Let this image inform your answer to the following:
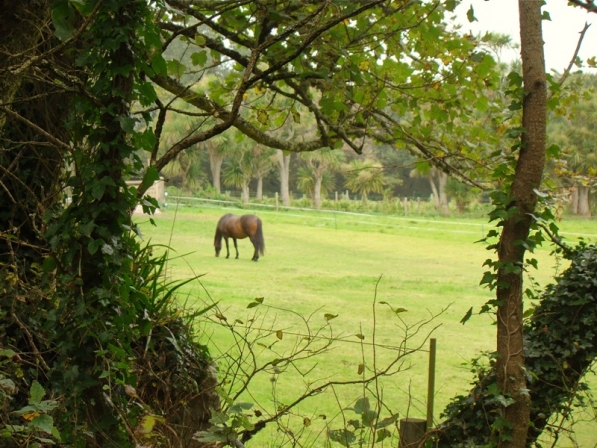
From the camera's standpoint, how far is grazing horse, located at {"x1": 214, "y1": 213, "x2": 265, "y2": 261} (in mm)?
12312

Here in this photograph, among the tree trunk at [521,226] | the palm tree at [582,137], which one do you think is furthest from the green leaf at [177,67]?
the palm tree at [582,137]

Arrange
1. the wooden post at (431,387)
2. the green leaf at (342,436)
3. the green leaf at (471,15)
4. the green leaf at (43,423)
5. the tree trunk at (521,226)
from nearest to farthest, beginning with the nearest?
the green leaf at (43,423) < the green leaf at (342,436) < the tree trunk at (521,226) < the wooden post at (431,387) < the green leaf at (471,15)

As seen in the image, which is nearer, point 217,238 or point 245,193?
point 217,238

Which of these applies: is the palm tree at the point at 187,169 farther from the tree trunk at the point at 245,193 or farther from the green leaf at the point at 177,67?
the green leaf at the point at 177,67

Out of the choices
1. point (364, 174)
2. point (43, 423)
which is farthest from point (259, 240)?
point (43, 423)

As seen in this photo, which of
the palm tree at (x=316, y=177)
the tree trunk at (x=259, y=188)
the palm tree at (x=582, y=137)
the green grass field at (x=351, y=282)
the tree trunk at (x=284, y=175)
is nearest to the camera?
the green grass field at (x=351, y=282)

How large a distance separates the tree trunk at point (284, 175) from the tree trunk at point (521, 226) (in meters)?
11.0

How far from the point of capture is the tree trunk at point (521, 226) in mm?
1763

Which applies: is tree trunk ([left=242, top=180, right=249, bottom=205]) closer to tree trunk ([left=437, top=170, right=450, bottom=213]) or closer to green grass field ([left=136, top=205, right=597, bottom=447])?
green grass field ([left=136, top=205, right=597, bottom=447])

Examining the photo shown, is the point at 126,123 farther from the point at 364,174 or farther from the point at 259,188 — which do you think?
the point at 259,188

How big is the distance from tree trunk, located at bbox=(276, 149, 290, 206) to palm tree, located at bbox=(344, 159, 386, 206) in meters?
1.53

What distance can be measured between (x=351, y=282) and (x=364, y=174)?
188 cm

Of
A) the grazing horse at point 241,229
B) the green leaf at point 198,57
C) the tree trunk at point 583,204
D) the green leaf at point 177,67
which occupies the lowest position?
the grazing horse at point 241,229

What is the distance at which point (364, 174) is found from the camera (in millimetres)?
9055
